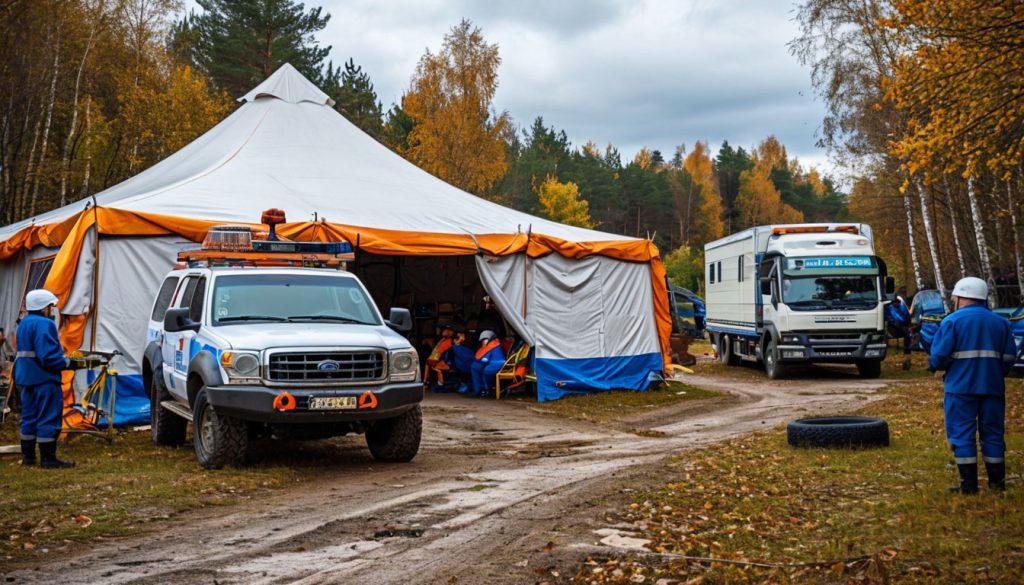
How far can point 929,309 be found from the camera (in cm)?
2694

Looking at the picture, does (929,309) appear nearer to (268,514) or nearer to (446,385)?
(446,385)

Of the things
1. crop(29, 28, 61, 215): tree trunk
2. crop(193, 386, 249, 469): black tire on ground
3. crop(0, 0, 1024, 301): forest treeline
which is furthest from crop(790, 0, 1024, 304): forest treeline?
crop(29, 28, 61, 215): tree trunk

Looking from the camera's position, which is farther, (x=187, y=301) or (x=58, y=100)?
(x=58, y=100)

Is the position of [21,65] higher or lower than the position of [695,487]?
higher

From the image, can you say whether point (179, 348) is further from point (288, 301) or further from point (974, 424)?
point (974, 424)

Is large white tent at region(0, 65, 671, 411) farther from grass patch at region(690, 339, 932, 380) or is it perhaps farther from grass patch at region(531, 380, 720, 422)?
grass patch at region(690, 339, 932, 380)

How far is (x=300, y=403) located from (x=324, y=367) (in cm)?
41

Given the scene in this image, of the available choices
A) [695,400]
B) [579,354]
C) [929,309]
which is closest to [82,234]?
[579,354]

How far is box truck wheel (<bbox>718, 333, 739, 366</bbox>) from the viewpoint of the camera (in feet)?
87.1

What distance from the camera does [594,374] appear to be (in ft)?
58.9

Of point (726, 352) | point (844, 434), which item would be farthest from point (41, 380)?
point (726, 352)

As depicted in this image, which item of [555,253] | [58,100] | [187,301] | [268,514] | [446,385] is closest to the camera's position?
[268,514]

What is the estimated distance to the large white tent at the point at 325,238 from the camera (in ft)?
44.9

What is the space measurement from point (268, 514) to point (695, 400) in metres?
11.3
